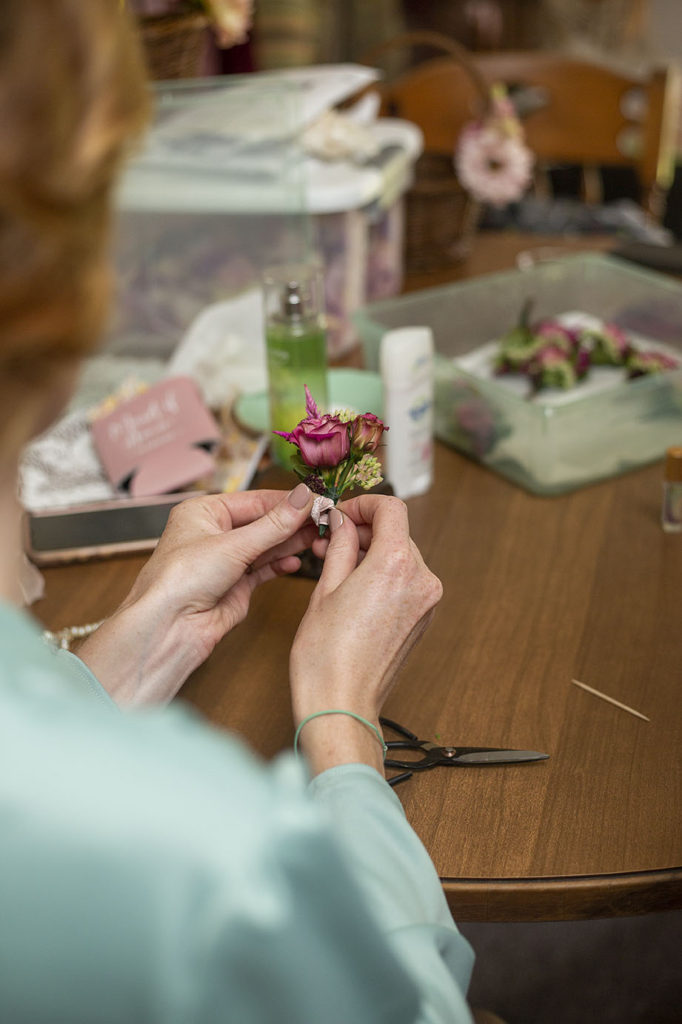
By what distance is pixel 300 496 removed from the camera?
0.84 m

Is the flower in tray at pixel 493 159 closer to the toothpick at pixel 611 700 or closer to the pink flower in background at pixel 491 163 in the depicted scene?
the pink flower in background at pixel 491 163

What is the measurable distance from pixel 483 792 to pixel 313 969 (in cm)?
39

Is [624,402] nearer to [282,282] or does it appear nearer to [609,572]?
[609,572]

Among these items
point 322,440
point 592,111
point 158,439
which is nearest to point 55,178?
point 322,440

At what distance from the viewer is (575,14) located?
14.4 feet

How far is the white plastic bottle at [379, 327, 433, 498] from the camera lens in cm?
111

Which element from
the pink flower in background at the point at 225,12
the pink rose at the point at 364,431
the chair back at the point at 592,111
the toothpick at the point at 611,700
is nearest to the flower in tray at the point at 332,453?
the pink rose at the point at 364,431

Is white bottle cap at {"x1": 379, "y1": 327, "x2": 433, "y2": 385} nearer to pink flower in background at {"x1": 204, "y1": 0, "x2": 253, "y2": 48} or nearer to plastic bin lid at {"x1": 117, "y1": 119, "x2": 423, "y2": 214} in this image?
plastic bin lid at {"x1": 117, "y1": 119, "x2": 423, "y2": 214}

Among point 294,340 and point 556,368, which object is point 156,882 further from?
point 556,368

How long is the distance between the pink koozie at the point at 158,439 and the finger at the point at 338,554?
0.36 m

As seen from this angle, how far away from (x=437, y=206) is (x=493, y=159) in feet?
0.43

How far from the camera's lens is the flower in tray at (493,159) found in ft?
5.71

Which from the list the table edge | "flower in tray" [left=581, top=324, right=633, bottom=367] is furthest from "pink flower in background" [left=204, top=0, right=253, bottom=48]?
the table edge

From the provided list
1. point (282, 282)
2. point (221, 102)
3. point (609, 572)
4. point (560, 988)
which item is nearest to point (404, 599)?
point (609, 572)
